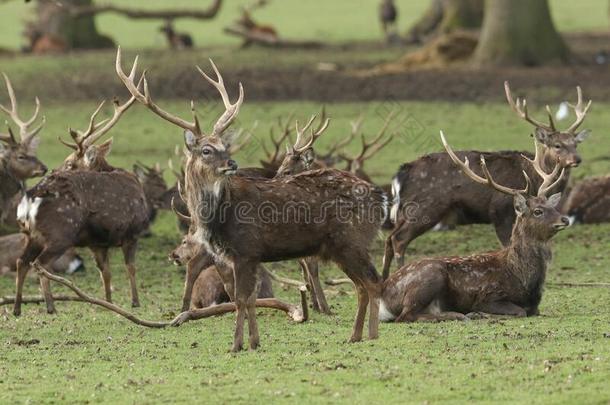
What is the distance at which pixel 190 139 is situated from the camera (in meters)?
9.88

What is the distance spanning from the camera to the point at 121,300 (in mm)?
12938

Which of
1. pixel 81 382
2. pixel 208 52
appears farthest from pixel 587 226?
pixel 208 52

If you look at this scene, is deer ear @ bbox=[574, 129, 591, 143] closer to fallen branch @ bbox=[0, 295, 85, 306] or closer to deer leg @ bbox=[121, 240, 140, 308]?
deer leg @ bbox=[121, 240, 140, 308]

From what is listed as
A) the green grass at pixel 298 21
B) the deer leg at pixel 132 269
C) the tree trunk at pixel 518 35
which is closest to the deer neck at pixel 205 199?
the deer leg at pixel 132 269

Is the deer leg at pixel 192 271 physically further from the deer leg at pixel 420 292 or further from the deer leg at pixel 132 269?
the deer leg at pixel 420 292

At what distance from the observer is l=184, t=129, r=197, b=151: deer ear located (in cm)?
985

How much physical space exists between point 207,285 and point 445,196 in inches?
99.6

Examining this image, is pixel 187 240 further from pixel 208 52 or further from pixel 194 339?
pixel 208 52

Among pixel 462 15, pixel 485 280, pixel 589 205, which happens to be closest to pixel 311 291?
pixel 485 280

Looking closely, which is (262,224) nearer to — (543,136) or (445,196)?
(445,196)

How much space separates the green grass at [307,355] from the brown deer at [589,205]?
4.01 feet

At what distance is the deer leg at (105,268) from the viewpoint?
12.5 meters

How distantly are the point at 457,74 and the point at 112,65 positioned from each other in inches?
278

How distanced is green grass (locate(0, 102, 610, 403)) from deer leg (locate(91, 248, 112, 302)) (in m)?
0.22
